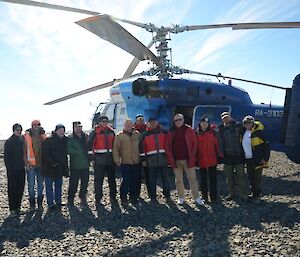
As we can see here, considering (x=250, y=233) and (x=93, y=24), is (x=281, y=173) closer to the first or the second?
(x=250, y=233)

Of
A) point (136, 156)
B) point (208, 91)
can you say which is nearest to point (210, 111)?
point (208, 91)

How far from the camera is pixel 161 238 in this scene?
5410mm

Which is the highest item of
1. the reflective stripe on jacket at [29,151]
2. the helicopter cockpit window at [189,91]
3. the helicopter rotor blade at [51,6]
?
the helicopter rotor blade at [51,6]

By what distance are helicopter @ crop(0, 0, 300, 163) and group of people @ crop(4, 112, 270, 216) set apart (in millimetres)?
2377

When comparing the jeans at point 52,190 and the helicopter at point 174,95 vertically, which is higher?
the helicopter at point 174,95

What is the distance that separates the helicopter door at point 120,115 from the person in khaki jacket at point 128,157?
17.1ft

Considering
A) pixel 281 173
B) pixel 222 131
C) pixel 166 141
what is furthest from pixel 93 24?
pixel 281 173

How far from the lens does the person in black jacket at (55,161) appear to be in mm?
7262

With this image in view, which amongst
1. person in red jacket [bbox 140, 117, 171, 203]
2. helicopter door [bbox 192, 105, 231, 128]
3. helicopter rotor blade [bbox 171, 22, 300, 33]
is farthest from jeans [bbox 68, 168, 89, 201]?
helicopter rotor blade [bbox 171, 22, 300, 33]

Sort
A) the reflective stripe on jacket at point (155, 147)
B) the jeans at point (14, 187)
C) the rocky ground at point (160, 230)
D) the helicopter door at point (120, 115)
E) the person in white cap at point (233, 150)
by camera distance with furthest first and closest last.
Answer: the helicopter door at point (120, 115) < the reflective stripe on jacket at point (155, 147) < the person in white cap at point (233, 150) < the jeans at point (14, 187) < the rocky ground at point (160, 230)

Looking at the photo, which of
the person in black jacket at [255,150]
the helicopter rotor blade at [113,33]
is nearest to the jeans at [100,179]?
the person in black jacket at [255,150]

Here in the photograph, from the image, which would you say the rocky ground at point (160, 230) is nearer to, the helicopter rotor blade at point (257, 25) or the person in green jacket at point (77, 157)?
the person in green jacket at point (77, 157)

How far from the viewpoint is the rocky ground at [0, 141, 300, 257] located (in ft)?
16.1

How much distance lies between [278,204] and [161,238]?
286 centimetres
